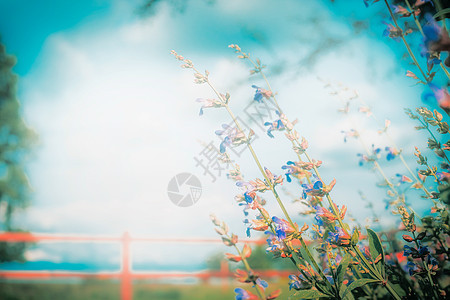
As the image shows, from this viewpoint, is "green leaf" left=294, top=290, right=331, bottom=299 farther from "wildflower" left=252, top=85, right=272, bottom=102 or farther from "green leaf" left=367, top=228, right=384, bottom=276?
"wildflower" left=252, top=85, right=272, bottom=102

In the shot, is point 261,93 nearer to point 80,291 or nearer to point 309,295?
point 309,295

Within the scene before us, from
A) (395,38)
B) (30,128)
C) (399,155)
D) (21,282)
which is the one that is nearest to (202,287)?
(21,282)

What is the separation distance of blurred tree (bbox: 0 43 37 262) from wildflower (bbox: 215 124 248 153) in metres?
16.0

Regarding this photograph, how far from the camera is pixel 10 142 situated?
1435 cm

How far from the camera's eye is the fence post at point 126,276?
360cm

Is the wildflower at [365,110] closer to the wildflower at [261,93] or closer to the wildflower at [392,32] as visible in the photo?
the wildflower at [392,32]

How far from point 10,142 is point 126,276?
1566 centimetres

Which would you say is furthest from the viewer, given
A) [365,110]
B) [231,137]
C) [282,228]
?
[365,110]

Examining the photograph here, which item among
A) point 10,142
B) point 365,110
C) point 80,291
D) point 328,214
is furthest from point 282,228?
point 10,142

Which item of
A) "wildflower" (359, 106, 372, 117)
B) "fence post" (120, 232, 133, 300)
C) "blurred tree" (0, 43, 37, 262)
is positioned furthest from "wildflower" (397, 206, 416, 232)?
"blurred tree" (0, 43, 37, 262)

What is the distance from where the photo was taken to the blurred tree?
43.5ft

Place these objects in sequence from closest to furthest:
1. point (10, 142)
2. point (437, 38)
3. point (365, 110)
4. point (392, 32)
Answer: point (437, 38) < point (392, 32) < point (365, 110) < point (10, 142)

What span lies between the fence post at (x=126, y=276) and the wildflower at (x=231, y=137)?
347cm

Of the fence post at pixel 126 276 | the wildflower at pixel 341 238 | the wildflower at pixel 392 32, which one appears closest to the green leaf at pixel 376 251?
the wildflower at pixel 341 238
